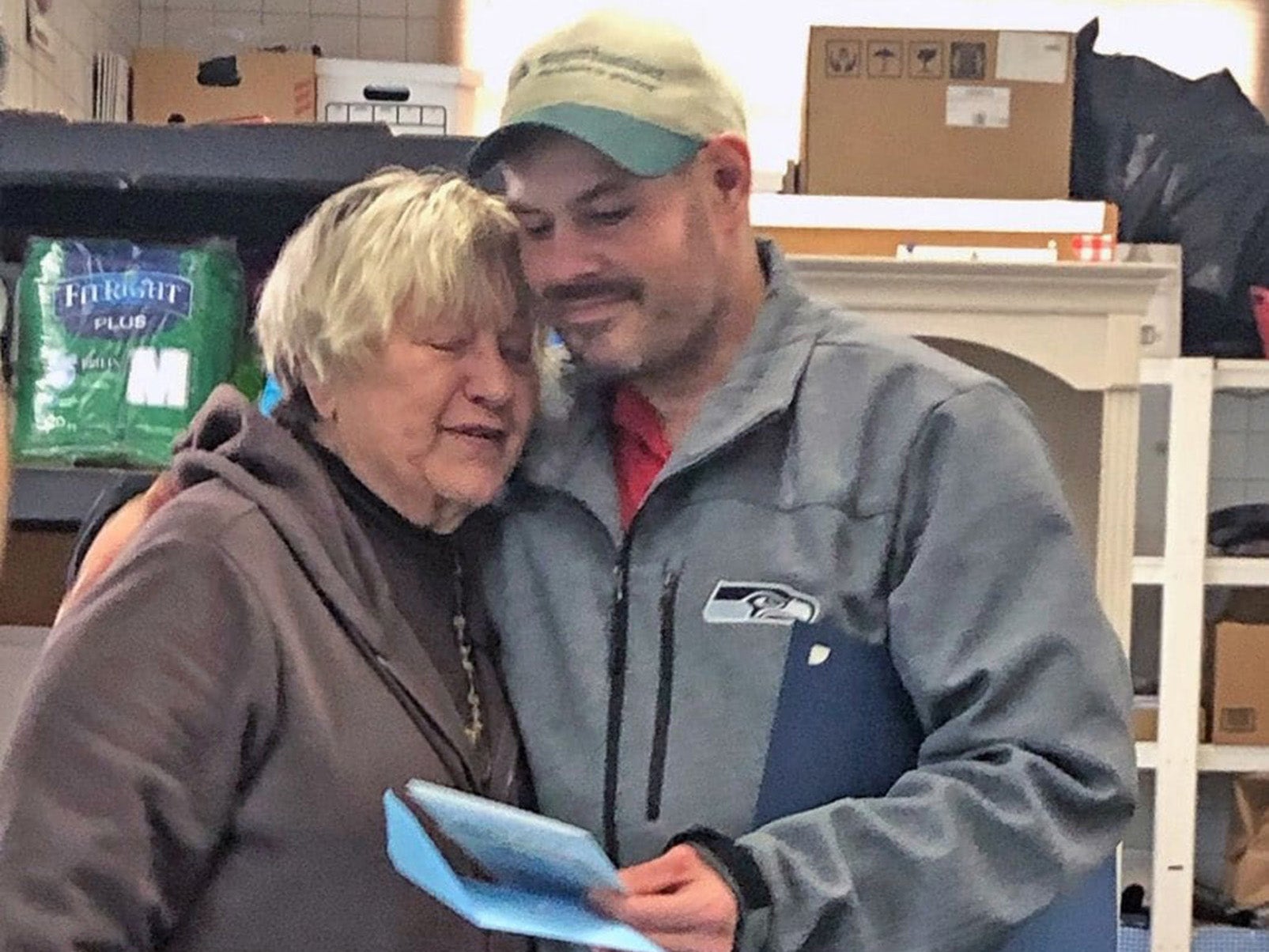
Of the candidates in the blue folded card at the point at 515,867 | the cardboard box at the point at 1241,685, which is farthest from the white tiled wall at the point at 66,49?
the cardboard box at the point at 1241,685

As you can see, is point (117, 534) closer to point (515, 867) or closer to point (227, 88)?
point (515, 867)

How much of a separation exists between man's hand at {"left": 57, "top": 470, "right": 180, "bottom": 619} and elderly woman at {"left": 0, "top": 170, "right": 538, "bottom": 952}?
35 mm

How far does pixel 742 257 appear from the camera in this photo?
4.44ft

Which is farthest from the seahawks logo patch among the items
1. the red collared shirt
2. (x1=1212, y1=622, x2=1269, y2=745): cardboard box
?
(x1=1212, y1=622, x2=1269, y2=745): cardboard box

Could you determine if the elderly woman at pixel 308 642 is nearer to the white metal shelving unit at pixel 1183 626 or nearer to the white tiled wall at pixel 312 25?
the white metal shelving unit at pixel 1183 626

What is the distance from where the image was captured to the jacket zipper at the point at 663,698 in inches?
48.4

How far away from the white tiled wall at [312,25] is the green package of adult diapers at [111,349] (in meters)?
1.88

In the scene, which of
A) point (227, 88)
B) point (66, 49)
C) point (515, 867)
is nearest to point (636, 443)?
point (515, 867)

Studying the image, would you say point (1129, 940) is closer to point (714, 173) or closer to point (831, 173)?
point (831, 173)

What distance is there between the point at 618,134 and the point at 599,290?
12 cm

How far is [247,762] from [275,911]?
103 mm

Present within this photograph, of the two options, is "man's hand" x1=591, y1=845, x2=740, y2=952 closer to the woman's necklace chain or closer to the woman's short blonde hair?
the woman's necklace chain

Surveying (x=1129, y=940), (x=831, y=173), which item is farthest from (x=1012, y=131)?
(x=1129, y=940)

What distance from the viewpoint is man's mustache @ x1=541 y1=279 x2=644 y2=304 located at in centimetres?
127
